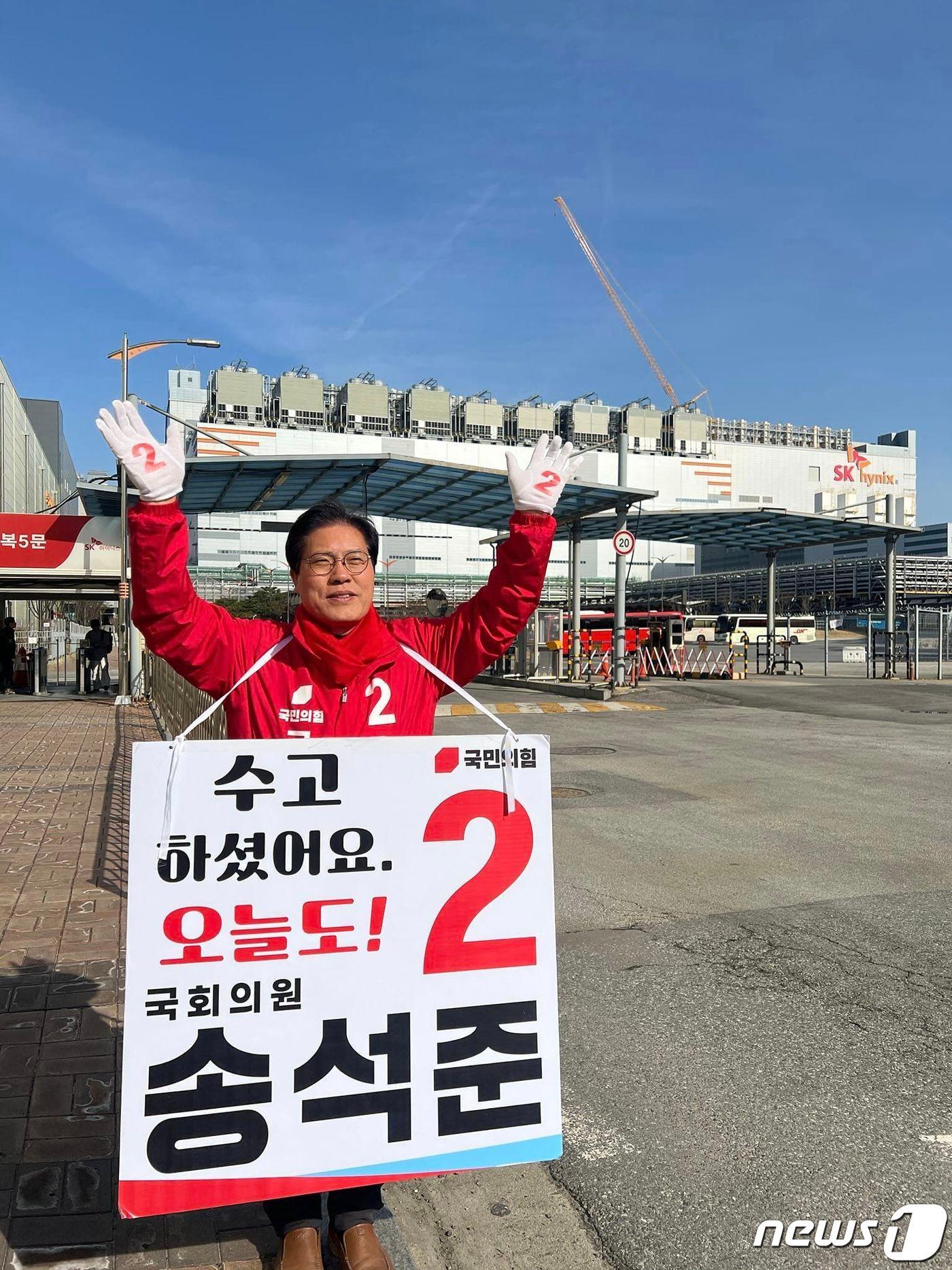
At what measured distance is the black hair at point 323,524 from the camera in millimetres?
2984

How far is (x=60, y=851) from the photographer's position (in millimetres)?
7309

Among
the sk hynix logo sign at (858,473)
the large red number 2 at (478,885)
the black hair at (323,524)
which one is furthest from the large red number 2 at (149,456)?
the sk hynix logo sign at (858,473)

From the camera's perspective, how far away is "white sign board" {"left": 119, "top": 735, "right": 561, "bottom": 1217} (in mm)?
2414

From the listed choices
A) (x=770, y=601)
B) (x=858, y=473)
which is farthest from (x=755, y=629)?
(x=858, y=473)

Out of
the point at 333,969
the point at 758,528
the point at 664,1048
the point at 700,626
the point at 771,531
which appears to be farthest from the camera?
the point at 700,626

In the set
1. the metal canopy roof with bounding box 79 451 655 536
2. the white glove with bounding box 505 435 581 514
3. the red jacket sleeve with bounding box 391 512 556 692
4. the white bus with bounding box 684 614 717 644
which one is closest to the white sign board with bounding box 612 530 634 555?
the metal canopy roof with bounding box 79 451 655 536

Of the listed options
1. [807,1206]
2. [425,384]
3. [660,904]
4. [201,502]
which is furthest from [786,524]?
[425,384]

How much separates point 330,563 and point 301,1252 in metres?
1.87

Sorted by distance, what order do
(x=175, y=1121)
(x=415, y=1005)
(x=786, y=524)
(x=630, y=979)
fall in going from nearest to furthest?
(x=175, y=1121), (x=415, y=1005), (x=630, y=979), (x=786, y=524)

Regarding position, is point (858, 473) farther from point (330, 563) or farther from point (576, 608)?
point (330, 563)

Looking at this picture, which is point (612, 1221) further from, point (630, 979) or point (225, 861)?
point (630, 979)

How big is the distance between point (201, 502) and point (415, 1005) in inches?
994

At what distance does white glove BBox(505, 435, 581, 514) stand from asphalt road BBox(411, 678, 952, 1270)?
7.03 feet

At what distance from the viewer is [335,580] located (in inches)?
114
